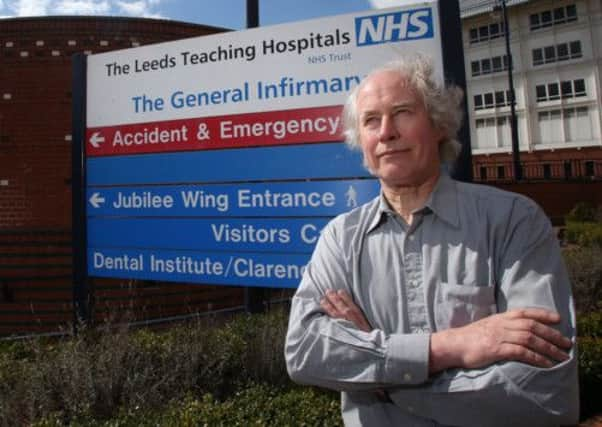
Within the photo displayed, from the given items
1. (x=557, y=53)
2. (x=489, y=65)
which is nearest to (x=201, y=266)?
(x=557, y=53)

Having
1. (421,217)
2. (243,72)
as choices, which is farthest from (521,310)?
(243,72)

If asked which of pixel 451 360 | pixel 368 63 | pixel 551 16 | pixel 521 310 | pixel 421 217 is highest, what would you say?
pixel 551 16

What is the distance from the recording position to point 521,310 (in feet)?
4.48

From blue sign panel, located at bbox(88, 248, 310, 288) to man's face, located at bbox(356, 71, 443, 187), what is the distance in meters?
1.93

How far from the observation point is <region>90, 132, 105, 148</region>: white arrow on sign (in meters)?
4.30

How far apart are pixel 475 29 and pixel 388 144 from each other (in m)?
41.7

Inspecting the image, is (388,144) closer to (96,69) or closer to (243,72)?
Answer: (243,72)

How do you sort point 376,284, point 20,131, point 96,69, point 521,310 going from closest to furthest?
point 521,310 < point 376,284 < point 96,69 < point 20,131

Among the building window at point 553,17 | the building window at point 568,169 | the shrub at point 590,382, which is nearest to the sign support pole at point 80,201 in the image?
the shrub at point 590,382

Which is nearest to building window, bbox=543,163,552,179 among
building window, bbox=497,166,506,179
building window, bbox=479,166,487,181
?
building window, bbox=497,166,506,179

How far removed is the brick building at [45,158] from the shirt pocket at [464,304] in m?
5.67

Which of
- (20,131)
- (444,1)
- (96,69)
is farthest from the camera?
(20,131)

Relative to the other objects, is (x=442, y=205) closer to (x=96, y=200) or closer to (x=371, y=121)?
(x=371, y=121)

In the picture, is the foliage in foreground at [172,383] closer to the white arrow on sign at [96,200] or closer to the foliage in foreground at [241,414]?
the foliage in foreground at [241,414]
